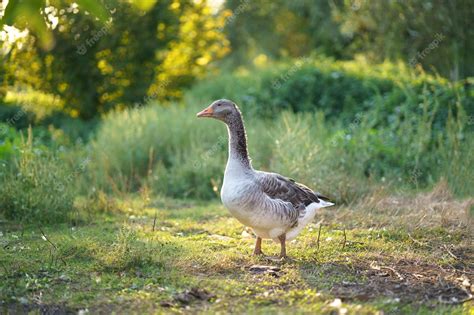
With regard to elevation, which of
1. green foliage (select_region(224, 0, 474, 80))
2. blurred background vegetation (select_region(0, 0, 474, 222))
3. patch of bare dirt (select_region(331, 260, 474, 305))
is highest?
green foliage (select_region(224, 0, 474, 80))

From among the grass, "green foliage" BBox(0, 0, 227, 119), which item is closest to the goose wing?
the grass

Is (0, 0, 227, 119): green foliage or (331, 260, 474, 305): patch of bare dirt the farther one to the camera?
(0, 0, 227, 119): green foliage

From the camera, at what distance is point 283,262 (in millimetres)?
6574

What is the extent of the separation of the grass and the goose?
36 centimetres

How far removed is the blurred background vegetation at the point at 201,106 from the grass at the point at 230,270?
1.46 metres

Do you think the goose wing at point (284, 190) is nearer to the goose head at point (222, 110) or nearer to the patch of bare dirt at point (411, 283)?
the goose head at point (222, 110)

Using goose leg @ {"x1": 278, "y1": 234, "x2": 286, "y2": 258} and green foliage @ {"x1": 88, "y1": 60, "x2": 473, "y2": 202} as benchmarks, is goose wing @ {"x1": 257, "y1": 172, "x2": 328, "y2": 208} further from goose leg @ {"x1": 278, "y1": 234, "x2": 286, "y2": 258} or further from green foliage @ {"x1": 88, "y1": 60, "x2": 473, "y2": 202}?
green foliage @ {"x1": 88, "y1": 60, "x2": 473, "y2": 202}

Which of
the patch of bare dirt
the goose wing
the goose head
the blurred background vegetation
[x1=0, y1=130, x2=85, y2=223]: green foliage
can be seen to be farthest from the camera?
the blurred background vegetation

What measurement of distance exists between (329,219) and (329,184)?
0.92 meters

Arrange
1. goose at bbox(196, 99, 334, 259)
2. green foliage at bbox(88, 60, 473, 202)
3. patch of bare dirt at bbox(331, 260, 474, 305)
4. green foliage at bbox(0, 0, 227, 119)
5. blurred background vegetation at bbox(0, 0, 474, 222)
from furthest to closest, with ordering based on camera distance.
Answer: green foliage at bbox(0, 0, 227, 119)
green foliage at bbox(88, 60, 473, 202)
blurred background vegetation at bbox(0, 0, 474, 222)
goose at bbox(196, 99, 334, 259)
patch of bare dirt at bbox(331, 260, 474, 305)

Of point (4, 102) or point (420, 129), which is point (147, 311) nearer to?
point (420, 129)

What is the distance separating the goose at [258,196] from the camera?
20.9ft

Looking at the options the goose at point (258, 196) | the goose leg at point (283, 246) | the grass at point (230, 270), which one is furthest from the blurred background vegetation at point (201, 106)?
the goose leg at point (283, 246)

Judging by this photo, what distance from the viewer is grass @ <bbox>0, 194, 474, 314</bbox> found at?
5.19 metres
